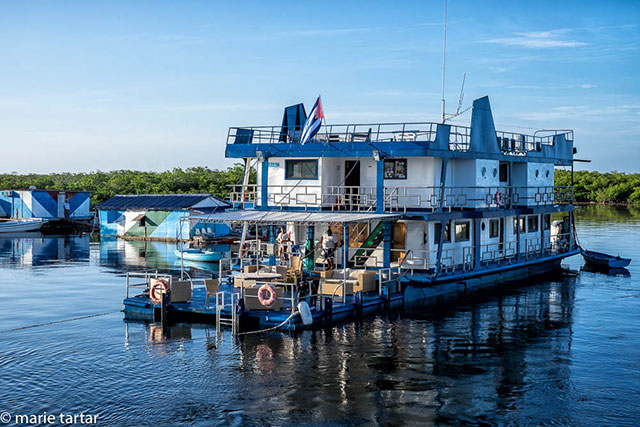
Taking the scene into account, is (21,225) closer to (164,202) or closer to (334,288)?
(164,202)

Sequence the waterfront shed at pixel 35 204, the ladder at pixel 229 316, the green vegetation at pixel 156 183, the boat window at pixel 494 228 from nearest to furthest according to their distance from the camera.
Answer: the ladder at pixel 229 316
the boat window at pixel 494 228
the waterfront shed at pixel 35 204
the green vegetation at pixel 156 183

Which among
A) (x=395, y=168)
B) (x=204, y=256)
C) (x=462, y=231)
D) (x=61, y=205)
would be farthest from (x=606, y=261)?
(x=61, y=205)

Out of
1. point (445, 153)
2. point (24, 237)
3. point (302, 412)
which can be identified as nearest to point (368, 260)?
point (445, 153)

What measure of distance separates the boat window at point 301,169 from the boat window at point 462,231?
7.73m

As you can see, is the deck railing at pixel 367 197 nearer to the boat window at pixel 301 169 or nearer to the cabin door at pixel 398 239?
the boat window at pixel 301 169

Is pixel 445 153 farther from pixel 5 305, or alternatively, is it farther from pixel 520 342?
pixel 5 305

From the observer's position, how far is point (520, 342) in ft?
85.1

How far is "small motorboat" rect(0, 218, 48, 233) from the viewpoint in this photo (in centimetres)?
7788

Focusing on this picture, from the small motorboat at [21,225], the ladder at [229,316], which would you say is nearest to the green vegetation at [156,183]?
the small motorboat at [21,225]

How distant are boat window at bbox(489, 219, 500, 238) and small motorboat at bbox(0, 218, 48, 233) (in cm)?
5858

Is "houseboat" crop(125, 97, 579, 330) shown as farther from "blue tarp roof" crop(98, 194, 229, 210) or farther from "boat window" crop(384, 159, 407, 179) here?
"blue tarp roof" crop(98, 194, 229, 210)

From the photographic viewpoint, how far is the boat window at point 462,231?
117 feet

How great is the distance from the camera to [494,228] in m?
38.7

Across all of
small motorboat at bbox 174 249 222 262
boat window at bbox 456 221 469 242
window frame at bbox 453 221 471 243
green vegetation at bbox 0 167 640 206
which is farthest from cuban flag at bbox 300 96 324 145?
green vegetation at bbox 0 167 640 206
